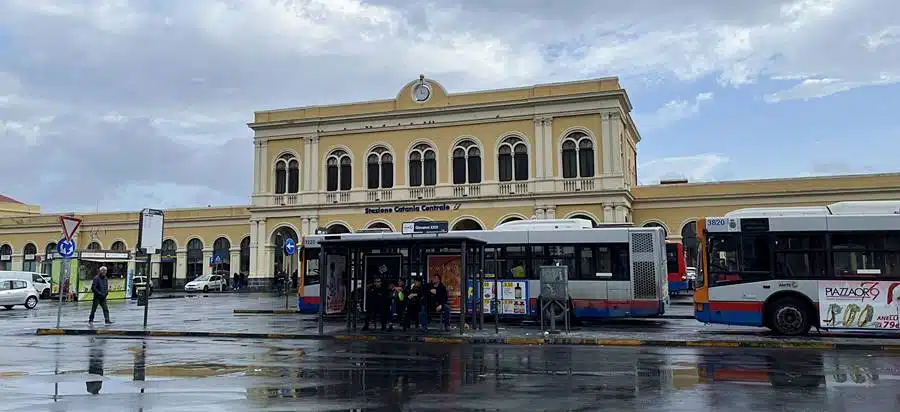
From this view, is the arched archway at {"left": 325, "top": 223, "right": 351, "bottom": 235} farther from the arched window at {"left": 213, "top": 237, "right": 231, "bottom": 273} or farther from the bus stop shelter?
the bus stop shelter

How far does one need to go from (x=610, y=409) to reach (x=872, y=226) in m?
12.3

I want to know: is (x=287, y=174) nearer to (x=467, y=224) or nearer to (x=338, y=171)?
(x=338, y=171)

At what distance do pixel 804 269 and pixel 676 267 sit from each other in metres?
18.6

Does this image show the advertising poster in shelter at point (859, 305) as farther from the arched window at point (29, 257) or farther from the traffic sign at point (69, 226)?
the arched window at point (29, 257)

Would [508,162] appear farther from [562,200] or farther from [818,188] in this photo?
[818,188]

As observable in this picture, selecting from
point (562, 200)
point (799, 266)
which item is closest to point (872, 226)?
point (799, 266)

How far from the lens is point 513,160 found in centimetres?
4666

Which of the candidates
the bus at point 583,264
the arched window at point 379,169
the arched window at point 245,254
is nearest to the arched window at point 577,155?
the arched window at point 379,169

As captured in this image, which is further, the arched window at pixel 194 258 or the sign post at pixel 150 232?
the arched window at pixel 194 258

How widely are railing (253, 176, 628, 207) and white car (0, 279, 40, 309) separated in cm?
1988

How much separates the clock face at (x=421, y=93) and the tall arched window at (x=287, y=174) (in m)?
9.81

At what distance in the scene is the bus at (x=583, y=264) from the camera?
21109 millimetres

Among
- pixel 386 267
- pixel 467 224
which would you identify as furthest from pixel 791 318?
pixel 467 224

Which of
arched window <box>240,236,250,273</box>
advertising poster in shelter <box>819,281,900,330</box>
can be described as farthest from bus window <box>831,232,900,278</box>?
arched window <box>240,236,250,273</box>
